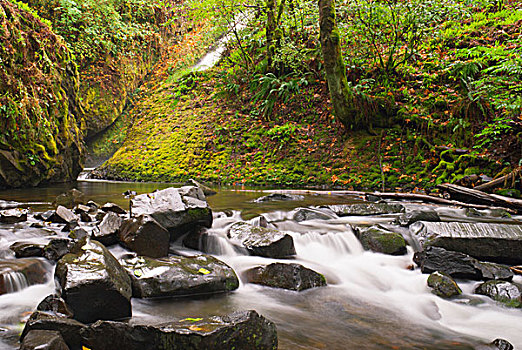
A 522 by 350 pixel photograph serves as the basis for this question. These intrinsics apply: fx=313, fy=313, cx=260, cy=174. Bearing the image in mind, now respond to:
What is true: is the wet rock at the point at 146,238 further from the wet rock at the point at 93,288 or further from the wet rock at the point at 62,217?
the wet rock at the point at 62,217

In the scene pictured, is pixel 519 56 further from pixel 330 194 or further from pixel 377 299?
pixel 377 299

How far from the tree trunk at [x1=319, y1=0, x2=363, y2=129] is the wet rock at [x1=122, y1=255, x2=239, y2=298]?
24.8 ft

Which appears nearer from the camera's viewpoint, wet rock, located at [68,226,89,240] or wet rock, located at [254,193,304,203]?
wet rock, located at [68,226,89,240]

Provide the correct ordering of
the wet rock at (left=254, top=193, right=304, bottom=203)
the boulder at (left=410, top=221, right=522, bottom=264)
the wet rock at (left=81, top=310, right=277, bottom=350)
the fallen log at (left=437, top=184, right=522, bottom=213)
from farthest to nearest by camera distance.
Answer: the wet rock at (left=254, top=193, right=304, bottom=203), the fallen log at (left=437, top=184, right=522, bottom=213), the boulder at (left=410, top=221, right=522, bottom=264), the wet rock at (left=81, top=310, right=277, bottom=350)

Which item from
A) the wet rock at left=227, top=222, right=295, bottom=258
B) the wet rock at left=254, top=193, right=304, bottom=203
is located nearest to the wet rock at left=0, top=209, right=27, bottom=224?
the wet rock at left=227, top=222, right=295, bottom=258

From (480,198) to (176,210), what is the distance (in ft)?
18.9

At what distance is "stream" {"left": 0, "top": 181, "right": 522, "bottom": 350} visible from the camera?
233 centimetres

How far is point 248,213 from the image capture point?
5.75 meters

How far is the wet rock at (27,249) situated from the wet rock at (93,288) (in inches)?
37.3

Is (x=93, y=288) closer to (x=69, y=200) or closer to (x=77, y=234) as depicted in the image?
(x=77, y=234)

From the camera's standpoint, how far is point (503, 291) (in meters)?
2.92

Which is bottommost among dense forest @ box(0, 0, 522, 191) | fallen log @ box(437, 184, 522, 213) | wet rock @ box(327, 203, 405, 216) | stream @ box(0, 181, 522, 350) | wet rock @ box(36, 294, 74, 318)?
stream @ box(0, 181, 522, 350)

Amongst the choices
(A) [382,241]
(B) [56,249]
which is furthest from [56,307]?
(A) [382,241]

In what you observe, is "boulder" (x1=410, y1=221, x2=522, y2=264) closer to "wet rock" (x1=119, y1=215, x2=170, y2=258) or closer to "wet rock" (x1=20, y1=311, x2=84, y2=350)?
"wet rock" (x1=119, y1=215, x2=170, y2=258)
